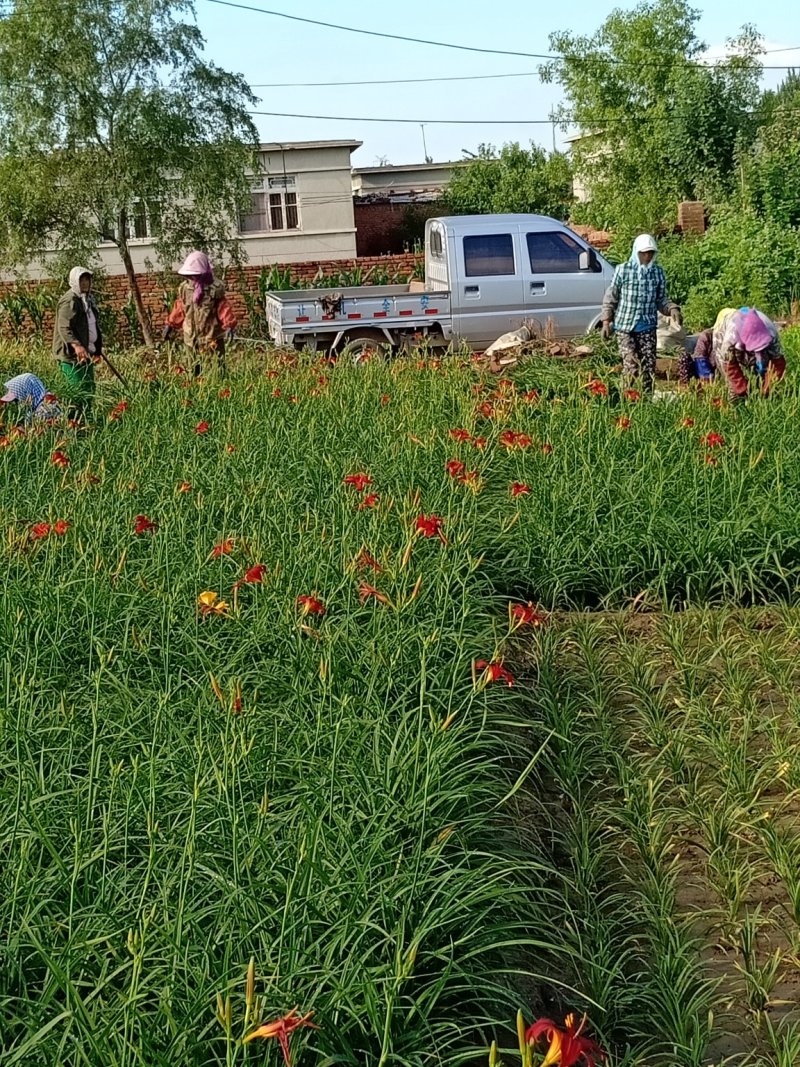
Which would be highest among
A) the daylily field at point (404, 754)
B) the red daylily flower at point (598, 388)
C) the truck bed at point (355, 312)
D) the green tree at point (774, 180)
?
the green tree at point (774, 180)

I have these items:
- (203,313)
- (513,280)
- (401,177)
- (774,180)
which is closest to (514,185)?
(401,177)

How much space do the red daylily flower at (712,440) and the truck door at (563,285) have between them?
8.47 metres

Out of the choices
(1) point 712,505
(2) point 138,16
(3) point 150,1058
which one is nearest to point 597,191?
(2) point 138,16

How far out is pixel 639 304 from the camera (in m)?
8.95

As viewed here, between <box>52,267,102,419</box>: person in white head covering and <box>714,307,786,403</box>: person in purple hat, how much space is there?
4094mm

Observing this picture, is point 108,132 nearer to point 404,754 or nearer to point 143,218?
point 143,218

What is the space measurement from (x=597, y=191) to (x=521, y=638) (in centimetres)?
2367

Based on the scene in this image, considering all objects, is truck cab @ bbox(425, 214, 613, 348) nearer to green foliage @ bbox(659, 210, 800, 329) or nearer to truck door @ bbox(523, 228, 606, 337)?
truck door @ bbox(523, 228, 606, 337)

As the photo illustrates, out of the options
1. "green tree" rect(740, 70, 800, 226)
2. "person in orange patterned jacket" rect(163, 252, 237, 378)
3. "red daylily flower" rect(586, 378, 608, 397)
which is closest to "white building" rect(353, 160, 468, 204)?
"green tree" rect(740, 70, 800, 226)

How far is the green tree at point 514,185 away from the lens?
30.7 metres

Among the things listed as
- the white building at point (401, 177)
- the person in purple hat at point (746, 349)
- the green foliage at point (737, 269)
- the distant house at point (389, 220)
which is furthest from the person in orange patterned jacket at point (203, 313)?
the white building at point (401, 177)

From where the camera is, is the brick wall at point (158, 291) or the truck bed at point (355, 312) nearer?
the truck bed at point (355, 312)

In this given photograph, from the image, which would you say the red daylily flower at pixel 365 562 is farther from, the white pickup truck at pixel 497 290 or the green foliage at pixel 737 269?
the green foliage at pixel 737 269

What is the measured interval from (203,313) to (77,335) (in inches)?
42.1
